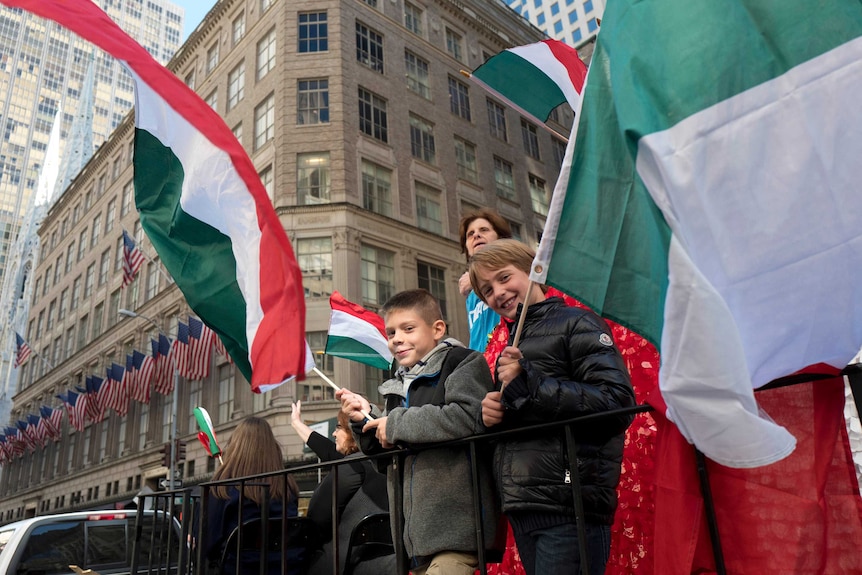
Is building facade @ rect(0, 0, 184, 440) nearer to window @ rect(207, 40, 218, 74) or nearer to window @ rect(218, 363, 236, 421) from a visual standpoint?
window @ rect(207, 40, 218, 74)

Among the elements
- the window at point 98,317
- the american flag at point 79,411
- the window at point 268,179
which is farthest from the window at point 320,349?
the window at point 98,317

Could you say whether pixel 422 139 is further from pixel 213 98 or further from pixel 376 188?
pixel 213 98

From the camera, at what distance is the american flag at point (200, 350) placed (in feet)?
74.3

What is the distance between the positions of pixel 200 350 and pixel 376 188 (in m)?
10.1

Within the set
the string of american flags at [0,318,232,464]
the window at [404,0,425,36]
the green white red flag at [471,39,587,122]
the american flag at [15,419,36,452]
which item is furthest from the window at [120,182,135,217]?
the green white red flag at [471,39,587,122]

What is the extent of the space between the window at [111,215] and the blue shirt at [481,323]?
4093 cm

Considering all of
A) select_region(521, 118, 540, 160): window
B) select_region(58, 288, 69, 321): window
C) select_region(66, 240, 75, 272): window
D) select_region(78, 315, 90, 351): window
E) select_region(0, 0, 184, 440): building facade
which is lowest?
select_region(78, 315, 90, 351): window

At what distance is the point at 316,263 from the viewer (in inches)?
949

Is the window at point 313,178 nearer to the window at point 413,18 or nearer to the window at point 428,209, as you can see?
the window at point 428,209

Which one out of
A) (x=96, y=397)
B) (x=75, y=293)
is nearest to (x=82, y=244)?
(x=75, y=293)

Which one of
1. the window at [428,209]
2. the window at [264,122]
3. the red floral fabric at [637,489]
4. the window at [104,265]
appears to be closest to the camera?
the red floral fabric at [637,489]

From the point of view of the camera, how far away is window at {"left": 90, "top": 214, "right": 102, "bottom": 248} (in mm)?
41312

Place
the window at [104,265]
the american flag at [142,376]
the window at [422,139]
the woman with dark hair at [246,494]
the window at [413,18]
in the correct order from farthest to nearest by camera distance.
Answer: the window at [104,265] → the window at [413,18] → the window at [422,139] → the american flag at [142,376] → the woman with dark hair at [246,494]

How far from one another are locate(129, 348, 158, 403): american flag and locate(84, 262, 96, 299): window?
52.9ft
